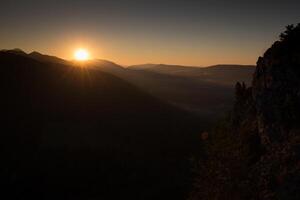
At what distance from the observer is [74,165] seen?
70.2 metres

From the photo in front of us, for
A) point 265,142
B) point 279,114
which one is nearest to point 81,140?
point 265,142

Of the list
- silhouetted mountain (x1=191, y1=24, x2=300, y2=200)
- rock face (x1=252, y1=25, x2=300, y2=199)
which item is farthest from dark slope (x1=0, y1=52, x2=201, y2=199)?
rock face (x1=252, y1=25, x2=300, y2=199)

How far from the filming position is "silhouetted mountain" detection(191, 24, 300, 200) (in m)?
25.2

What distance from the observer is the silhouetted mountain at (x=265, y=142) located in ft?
82.6

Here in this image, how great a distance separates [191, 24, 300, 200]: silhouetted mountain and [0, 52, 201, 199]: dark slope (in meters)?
30.7

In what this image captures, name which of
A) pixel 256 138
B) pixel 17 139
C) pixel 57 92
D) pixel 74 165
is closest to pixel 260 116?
pixel 256 138

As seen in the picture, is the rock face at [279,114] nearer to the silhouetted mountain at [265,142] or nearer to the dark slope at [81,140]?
the silhouetted mountain at [265,142]

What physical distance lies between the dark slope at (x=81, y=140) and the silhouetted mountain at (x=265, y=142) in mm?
30740

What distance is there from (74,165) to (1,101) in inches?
1160

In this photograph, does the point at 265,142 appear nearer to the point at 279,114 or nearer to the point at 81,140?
the point at 279,114

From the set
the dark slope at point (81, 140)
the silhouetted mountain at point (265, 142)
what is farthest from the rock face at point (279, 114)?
the dark slope at point (81, 140)

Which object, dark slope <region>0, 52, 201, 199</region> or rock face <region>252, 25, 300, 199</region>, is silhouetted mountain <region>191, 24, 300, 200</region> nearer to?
rock face <region>252, 25, 300, 199</region>

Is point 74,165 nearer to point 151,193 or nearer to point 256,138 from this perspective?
point 151,193

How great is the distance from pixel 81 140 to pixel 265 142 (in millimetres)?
56143
